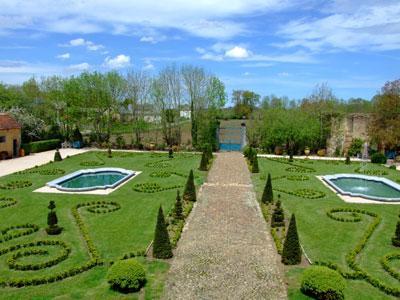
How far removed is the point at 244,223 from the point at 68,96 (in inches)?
1325

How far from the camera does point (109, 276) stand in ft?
40.2

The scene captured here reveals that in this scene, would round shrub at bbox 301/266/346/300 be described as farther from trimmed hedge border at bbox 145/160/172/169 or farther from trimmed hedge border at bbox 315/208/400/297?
trimmed hedge border at bbox 145/160/172/169

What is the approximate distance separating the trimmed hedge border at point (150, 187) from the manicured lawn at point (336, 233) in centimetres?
566

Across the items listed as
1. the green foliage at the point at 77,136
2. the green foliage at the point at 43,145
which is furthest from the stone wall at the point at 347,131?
the green foliage at the point at 43,145

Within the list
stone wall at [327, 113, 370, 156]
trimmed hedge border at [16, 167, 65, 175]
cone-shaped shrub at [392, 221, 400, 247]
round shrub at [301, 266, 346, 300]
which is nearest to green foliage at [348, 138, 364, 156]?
stone wall at [327, 113, 370, 156]

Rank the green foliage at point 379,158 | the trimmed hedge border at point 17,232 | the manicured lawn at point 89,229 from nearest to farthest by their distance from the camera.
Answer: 1. the manicured lawn at point 89,229
2. the trimmed hedge border at point 17,232
3. the green foliage at point 379,158

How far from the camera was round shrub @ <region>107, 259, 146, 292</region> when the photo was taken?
12.1 meters

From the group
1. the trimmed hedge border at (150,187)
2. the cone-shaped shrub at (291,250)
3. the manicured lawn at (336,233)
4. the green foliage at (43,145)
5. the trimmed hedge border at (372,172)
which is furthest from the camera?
the green foliage at (43,145)

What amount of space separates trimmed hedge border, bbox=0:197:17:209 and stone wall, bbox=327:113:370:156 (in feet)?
104

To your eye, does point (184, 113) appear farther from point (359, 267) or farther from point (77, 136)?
point (359, 267)

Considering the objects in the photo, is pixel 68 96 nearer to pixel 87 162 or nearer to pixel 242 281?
pixel 87 162

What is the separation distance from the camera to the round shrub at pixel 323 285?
1152 centimetres

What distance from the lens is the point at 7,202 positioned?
72.1 feet

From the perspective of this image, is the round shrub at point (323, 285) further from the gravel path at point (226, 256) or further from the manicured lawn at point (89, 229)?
the manicured lawn at point (89, 229)
